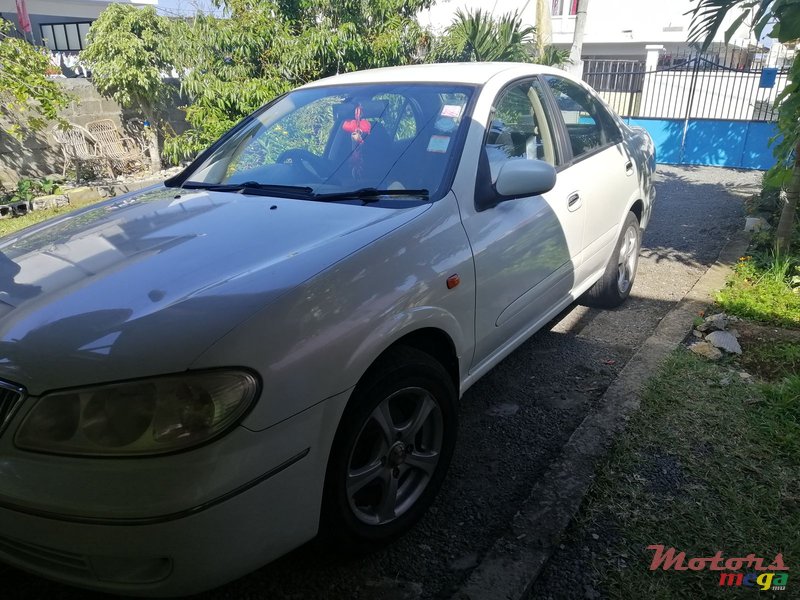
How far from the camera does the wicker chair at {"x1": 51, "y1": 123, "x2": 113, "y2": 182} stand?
9109 millimetres

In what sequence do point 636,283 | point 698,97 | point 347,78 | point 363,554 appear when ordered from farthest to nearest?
point 698,97, point 636,283, point 347,78, point 363,554

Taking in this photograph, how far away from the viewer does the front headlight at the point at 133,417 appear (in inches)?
60.3

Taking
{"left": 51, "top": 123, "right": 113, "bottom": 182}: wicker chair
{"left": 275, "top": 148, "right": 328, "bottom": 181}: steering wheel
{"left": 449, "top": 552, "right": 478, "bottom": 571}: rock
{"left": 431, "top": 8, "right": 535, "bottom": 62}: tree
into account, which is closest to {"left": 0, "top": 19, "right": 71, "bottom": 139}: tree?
{"left": 51, "top": 123, "right": 113, "bottom": 182}: wicker chair

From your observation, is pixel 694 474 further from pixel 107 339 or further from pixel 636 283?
pixel 636 283

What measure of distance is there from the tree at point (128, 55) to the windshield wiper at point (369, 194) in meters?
8.17

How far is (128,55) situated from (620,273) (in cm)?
858

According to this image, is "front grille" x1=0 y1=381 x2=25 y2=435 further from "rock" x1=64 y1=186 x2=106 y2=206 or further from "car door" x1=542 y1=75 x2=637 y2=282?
"rock" x1=64 y1=186 x2=106 y2=206

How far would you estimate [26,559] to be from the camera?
1667 mm

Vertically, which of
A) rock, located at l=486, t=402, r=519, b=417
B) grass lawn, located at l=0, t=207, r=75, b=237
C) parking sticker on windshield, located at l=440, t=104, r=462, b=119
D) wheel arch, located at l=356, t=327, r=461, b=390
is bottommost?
grass lawn, located at l=0, t=207, r=75, b=237

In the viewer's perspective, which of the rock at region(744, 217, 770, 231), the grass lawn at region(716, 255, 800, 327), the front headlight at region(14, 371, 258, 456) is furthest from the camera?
the rock at region(744, 217, 770, 231)

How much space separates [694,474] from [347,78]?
2.64 m

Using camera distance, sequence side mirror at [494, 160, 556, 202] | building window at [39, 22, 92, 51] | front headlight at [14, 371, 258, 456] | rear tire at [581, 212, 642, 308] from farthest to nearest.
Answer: building window at [39, 22, 92, 51] → rear tire at [581, 212, 642, 308] → side mirror at [494, 160, 556, 202] → front headlight at [14, 371, 258, 456]

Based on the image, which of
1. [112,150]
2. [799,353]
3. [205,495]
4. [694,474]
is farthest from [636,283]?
[112,150]

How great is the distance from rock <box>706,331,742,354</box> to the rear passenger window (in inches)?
53.8
